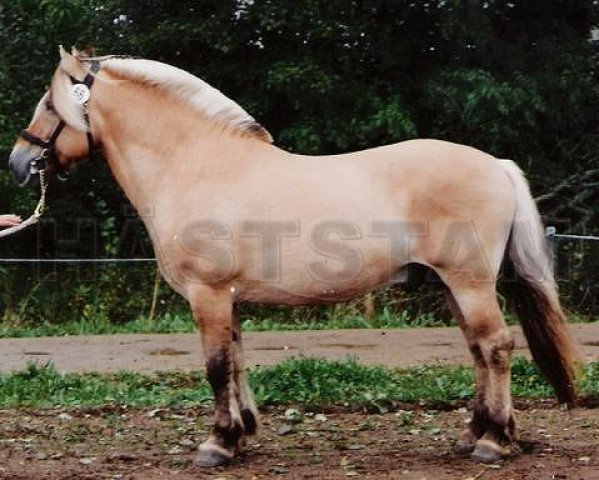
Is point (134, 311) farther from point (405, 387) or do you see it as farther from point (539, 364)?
point (539, 364)

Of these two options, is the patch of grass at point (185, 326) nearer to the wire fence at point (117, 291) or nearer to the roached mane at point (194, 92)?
the wire fence at point (117, 291)

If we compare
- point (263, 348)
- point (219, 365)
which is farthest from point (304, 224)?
point (263, 348)

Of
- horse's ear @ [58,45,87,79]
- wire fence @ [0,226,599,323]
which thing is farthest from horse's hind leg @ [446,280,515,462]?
wire fence @ [0,226,599,323]

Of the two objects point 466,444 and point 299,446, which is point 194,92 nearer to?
point 299,446

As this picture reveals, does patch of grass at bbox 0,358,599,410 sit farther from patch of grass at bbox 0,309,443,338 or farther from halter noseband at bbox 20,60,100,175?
patch of grass at bbox 0,309,443,338

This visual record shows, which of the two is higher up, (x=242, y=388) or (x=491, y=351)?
(x=491, y=351)

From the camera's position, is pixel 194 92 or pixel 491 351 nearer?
pixel 491 351

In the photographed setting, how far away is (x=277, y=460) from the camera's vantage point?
211 inches

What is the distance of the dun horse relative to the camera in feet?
16.9

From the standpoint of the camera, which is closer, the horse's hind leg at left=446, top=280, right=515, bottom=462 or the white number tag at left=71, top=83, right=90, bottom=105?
the horse's hind leg at left=446, top=280, right=515, bottom=462

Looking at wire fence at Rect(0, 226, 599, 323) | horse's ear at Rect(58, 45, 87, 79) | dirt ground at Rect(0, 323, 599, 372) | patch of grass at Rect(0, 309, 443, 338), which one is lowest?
dirt ground at Rect(0, 323, 599, 372)

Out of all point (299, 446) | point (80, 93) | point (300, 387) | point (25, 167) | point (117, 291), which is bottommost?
point (299, 446)

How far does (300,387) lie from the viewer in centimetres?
696

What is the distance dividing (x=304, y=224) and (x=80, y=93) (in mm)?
1403
